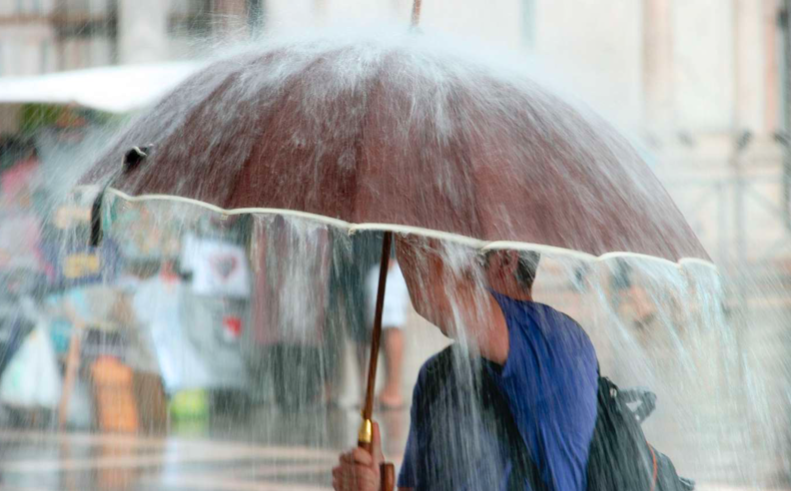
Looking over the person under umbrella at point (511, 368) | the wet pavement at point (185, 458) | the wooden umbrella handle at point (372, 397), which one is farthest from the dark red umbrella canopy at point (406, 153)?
the wet pavement at point (185, 458)

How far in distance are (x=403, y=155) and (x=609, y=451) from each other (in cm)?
67

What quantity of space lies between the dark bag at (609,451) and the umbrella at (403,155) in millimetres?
279

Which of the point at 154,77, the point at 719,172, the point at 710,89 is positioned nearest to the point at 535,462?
the point at 154,77

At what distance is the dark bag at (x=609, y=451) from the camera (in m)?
1.96

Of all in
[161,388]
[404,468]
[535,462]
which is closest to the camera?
[535,462]

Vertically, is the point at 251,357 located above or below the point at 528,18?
below

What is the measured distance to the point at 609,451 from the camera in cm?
197

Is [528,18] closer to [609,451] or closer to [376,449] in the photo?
[376,449]

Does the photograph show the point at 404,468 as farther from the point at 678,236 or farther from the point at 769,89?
the point at 769,89

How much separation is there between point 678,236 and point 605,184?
0.72 feet

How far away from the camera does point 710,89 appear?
538 inches

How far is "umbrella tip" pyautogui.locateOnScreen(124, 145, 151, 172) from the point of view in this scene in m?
2.00

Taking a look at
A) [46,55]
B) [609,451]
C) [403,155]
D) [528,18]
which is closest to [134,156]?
[403,155]

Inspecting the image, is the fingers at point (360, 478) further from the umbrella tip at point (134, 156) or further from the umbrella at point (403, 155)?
the umbrella tip at point (134, 156)
